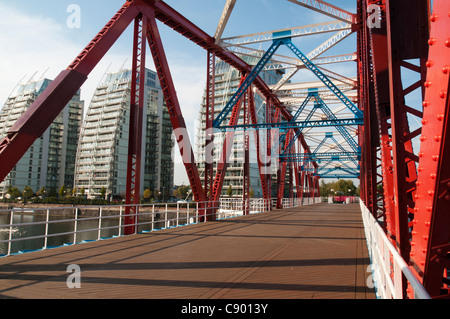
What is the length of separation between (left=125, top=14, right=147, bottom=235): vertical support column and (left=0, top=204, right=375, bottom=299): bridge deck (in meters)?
1.90

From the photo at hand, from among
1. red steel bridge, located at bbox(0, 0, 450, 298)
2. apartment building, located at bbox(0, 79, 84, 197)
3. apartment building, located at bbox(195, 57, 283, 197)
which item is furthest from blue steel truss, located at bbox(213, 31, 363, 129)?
apartment building, located at bbox(0, 79, 84, 197)

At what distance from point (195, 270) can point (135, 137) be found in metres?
7.19

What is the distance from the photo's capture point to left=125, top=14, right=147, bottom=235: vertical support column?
1183 centimetres

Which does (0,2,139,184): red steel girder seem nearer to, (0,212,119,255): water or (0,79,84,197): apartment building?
(0,212,119,255): water

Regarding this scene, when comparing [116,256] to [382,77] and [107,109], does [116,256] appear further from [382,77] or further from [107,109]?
[107,109]

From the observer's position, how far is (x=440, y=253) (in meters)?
2.17

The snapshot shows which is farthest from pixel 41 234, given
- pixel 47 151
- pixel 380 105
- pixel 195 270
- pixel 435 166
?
pixel 435 166

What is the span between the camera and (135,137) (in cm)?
1217

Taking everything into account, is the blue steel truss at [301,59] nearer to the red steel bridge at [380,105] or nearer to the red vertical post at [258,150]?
the red steel bridge at [380,105]

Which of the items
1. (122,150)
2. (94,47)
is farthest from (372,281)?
(122,150)

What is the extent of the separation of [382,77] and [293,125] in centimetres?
1408

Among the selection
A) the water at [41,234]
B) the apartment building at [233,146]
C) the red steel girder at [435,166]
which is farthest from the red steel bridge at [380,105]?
the apartment building at [233,146]

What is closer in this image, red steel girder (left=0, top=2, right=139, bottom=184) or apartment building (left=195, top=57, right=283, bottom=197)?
red steel girder (left=0, top=2, right=139, bottom=184)

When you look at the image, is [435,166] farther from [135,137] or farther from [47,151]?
[47,151]
